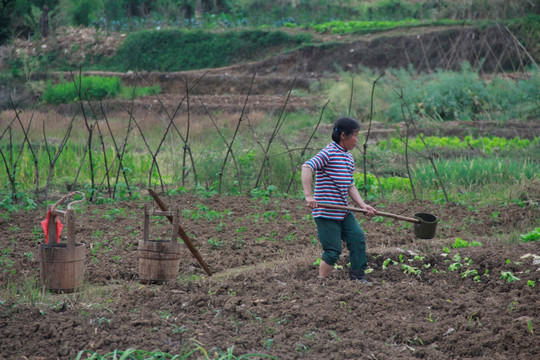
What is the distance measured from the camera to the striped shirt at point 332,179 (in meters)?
4.70

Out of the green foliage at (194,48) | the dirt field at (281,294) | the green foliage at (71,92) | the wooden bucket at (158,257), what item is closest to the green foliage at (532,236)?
the dirt field at (281,294)

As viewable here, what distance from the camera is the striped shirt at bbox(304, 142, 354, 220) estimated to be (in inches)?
185

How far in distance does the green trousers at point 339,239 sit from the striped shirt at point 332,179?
72 millimetres

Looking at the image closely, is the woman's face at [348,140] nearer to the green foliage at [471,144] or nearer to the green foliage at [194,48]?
the green foliage at [471,144]

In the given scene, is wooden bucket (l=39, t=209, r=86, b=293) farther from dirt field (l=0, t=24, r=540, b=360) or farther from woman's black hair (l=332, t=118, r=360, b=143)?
woman's black hair (l=332, t=118, r=360, b=143)

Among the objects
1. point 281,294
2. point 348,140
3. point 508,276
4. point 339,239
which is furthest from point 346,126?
point 508,276

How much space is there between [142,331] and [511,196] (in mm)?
5851

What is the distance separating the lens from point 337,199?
4.76m

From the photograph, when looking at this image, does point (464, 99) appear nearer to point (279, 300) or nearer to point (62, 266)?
point (279, 300)

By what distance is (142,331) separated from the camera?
3.56m

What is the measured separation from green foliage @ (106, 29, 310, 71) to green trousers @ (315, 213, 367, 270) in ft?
77.5

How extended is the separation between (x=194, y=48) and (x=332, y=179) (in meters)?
24.7

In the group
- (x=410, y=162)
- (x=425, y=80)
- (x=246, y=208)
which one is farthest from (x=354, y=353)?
(x=425, y=80)

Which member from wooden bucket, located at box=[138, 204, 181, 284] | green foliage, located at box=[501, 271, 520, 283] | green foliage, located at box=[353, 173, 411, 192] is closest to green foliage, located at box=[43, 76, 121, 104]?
green foliage, located at box=[353, 173, 411, 192]
